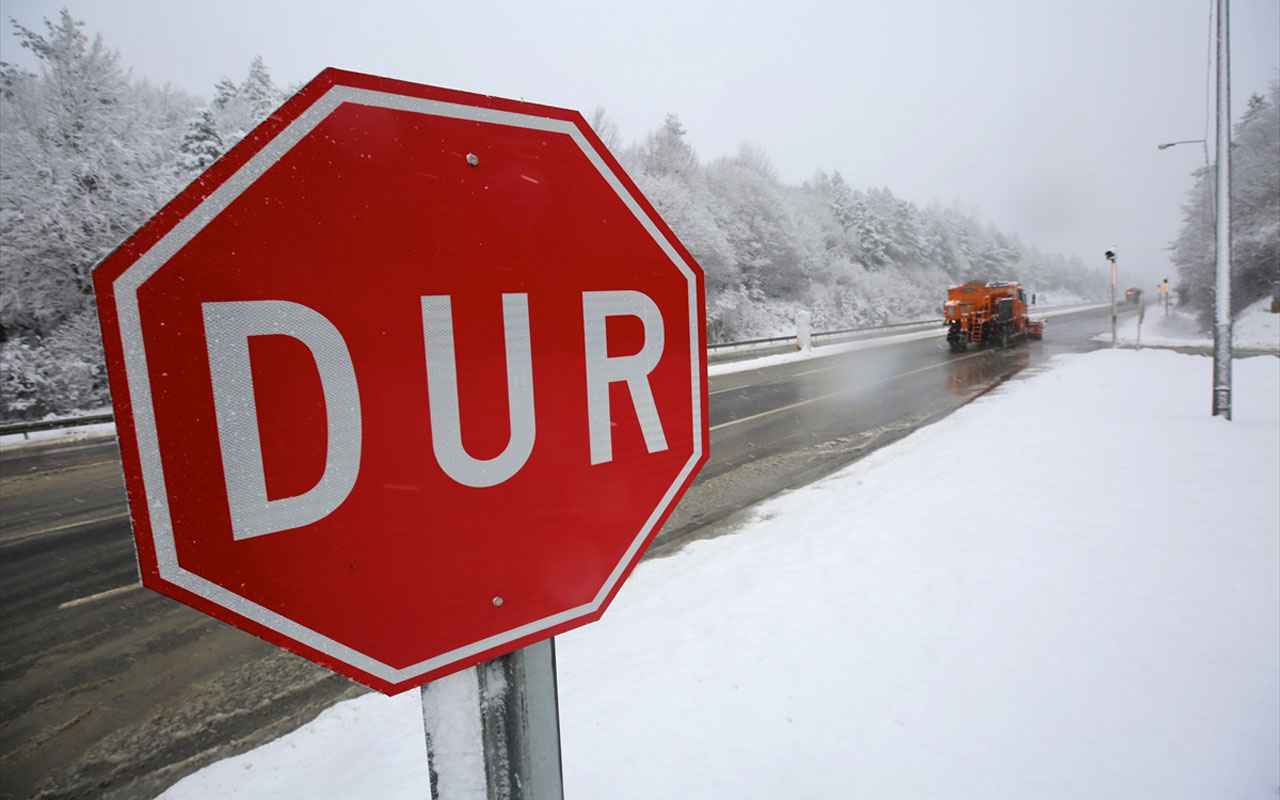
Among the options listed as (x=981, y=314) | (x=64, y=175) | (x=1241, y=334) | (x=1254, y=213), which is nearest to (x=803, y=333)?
(x=981, y=314)

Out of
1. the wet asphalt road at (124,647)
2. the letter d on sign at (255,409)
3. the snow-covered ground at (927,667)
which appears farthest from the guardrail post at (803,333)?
the letter d on sign at (255,409)

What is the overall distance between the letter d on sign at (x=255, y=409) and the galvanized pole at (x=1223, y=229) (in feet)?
35.7

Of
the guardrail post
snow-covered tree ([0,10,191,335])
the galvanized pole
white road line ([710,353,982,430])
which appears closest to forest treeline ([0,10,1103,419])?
snow-covered tree ([0,10,191,335])

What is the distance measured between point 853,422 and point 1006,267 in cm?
7801

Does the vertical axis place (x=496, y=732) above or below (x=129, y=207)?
below

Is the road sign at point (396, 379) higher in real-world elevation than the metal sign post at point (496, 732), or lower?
higher

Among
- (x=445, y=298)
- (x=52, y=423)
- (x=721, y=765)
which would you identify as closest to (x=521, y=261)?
(x=445, y=298)

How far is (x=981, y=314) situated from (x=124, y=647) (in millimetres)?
25587

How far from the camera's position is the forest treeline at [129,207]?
15953 mm

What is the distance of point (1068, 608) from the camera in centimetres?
338

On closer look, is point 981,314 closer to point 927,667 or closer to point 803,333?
point 803,333

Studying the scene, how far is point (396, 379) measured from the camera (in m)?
0.80

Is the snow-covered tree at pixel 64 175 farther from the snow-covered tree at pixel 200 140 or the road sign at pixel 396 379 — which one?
the road sign at pixel 396 379

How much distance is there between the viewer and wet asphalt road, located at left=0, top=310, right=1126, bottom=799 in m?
2.98
